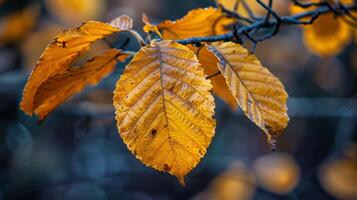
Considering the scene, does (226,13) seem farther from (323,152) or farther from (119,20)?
(323,152)

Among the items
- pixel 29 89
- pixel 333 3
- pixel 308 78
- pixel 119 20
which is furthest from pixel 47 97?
pixel 308 78

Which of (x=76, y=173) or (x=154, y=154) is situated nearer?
(x=154, y=154)

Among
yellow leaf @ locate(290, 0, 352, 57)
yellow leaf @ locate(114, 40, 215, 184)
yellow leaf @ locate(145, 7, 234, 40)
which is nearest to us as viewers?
yellow leaf @ locate(114, 40, 215, 184)

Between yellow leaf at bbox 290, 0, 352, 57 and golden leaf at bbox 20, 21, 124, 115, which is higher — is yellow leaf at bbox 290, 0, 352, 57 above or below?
below

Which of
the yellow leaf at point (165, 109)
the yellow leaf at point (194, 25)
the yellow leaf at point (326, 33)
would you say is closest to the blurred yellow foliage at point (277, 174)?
the yellow leaf at point (326, 33)

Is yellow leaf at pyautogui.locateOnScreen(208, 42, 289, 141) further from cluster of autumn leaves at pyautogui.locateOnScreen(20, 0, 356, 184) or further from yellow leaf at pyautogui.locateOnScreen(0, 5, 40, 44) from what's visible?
yellow leaf at pyautogui.locateOnScreen(0, 5, 40, 44)

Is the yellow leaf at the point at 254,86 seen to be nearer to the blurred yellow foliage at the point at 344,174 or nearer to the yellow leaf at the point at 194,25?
the yellow leaf at the point at 194,25

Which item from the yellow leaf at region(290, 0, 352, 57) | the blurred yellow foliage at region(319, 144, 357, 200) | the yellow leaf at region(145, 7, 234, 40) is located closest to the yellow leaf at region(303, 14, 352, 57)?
the yellow leaf at region(290, 0, 352, 57)
